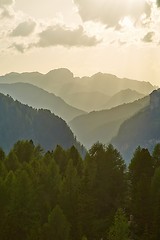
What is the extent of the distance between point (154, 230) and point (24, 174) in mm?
19639

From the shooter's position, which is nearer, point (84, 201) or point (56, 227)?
point (56, 227)

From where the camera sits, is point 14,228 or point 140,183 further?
point 140,183

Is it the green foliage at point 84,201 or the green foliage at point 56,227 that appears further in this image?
the green foliage at point 84,201

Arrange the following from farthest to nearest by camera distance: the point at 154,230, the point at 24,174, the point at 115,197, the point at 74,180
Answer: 1. the point at 115,197
2. the point at 74,180
3. the point at 24,174
4. the point at 154,230

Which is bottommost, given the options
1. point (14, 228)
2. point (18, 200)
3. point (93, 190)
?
point (14, 228)

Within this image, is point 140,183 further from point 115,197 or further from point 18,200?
point 18,200

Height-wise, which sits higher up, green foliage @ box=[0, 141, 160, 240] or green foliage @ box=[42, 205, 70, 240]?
green foliage @ box=[0, 141, 160, 240]

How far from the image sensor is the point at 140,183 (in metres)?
61.4

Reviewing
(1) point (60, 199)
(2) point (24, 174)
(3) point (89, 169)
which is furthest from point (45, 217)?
(3) point (89, 169)

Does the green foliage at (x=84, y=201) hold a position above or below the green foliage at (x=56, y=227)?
above

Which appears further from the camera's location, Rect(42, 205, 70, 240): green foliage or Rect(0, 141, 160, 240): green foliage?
Rect(0, 141, 160, 240): green foliage

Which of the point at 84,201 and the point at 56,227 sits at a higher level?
the point at 84,201

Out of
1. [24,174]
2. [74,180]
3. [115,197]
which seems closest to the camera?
[24,174]

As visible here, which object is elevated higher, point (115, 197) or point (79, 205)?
point (115, 197)
